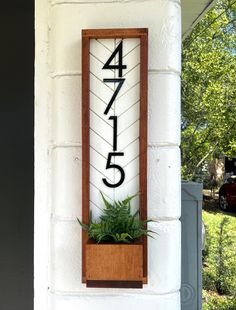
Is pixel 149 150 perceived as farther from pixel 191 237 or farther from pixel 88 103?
pixel 191 237

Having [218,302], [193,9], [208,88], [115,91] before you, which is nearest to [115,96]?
[115,91]

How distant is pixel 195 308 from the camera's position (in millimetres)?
2180

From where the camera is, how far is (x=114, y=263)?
133 cm

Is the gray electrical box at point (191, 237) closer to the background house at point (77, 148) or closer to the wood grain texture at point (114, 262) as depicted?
the background house at point (77, 148)

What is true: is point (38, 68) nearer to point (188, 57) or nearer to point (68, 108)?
point (68, 108)

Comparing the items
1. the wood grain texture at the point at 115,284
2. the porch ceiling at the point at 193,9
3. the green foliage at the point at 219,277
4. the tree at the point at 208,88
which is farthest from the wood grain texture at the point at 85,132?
A: the tree at the point at 208,88

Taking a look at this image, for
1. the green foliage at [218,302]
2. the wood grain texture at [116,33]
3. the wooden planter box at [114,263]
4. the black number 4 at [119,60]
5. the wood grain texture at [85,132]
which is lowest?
the green foliage at [218,302]

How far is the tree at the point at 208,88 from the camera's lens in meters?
7.78

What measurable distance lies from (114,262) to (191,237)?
2.72 ft

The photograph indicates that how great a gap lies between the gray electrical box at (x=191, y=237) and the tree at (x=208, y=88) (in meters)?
5.40

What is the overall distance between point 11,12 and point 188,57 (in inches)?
261

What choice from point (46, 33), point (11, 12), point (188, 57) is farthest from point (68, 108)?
point (188, 57)

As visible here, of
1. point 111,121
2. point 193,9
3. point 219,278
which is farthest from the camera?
point 219,278

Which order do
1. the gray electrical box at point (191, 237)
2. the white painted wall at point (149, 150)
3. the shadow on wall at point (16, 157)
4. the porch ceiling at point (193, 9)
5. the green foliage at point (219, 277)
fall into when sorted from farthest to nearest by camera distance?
1. the green foliage at point (219, 277)
2. the porch ceiling at point (193, 9)
3. the gray electrical box at point (191, 237)
4. the shadow on wall at point (16, 157)
5. the white painted wall at point (149, 150)
